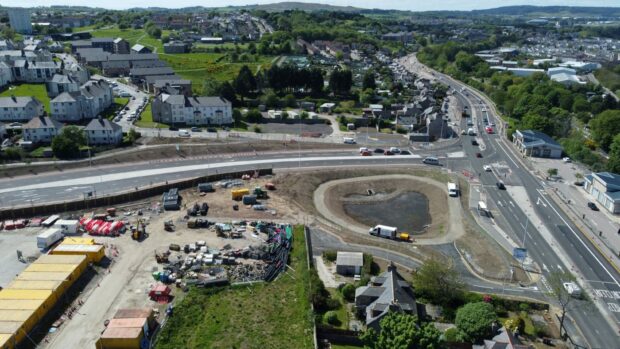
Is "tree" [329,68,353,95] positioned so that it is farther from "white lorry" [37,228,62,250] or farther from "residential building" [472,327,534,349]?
"residential building" [472,327,534,349]

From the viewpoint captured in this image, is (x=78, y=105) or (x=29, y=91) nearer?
(x=78, y=105)

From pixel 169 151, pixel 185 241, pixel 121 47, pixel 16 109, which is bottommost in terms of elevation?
pixel 185 241

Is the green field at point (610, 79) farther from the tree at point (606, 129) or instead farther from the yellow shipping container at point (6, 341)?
the yellow shipping container at point (6, 341)

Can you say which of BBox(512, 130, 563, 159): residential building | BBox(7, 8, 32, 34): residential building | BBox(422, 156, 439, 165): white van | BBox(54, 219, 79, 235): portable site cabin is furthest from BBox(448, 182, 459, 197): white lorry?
BBox(7, 8, 32, 34): residential building

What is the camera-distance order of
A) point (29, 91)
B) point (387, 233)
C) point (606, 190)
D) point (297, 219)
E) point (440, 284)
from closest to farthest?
point (440, 284) → point (387, 233) → point (297, 219) → point (606, 190) → point (29, 91)

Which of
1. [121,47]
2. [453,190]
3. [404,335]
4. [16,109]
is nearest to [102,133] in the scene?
[16,109]

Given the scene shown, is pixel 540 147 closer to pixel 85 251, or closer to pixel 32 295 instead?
pixel 85 251

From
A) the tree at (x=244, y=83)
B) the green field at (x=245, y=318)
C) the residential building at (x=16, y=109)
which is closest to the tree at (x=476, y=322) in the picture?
the green field at (x=245, y=318)
